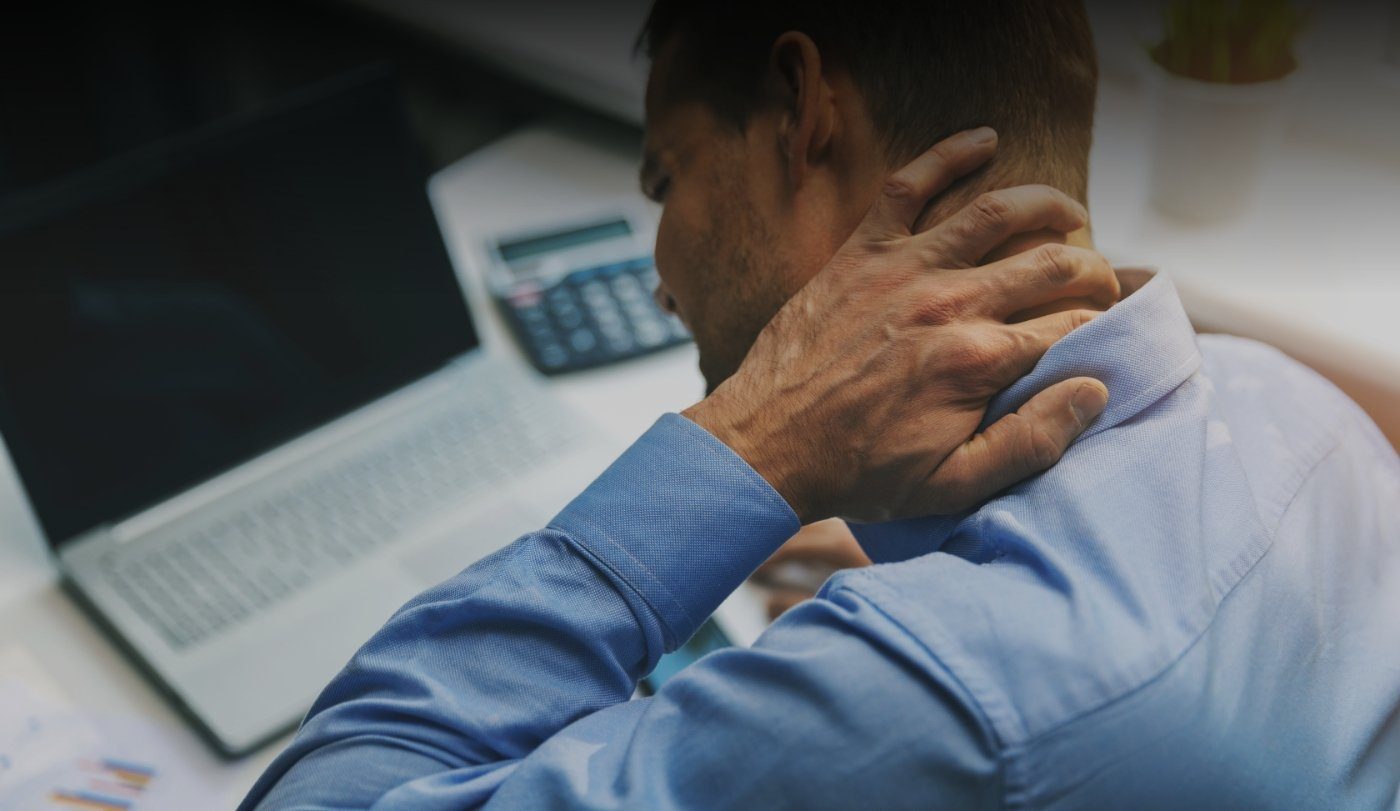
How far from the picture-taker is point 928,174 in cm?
72

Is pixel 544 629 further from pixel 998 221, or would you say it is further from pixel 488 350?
pixel 488 350

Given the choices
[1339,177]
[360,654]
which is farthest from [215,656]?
[1339,177]

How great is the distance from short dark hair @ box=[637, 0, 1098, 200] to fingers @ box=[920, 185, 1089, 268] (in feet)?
0.11

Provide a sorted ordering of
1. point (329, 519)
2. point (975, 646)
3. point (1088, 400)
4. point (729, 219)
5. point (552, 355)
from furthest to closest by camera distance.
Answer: point (552, 355) → point (329, 519) → point (729, 219) → point (1088, 400) → point (975, 646)

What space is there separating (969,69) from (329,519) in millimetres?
676

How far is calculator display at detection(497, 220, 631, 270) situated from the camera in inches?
54.8

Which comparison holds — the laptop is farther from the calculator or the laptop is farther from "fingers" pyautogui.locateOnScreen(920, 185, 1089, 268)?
"fingers" pyautogui.locateOnScreen(920, 185, 1089, 268)

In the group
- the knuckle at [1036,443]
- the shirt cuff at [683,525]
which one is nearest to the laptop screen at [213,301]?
the shirt cuff at [683,525]

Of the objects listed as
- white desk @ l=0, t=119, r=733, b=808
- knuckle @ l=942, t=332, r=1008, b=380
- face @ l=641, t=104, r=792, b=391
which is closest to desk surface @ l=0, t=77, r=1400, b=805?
white desk @ l=0, t=119, r=733, b=808

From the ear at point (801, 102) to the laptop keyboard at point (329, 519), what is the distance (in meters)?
0.50

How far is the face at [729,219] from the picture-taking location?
0.78 m

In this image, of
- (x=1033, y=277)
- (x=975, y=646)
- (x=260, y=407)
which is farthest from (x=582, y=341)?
(x=975, y=646)

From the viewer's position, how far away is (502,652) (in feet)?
2.26

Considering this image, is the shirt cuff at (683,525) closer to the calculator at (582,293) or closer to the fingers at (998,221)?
the fingers at (998,221)
